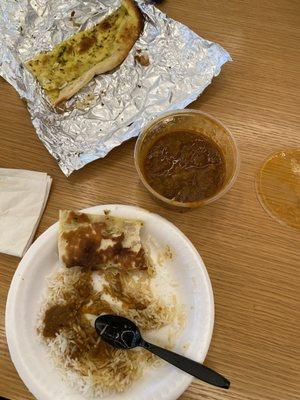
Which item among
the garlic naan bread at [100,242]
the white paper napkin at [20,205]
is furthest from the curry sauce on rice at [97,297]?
the white paper napkin at [20,205]

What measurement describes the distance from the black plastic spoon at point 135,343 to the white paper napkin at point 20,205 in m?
0.27

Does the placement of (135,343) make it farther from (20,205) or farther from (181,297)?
(20,205)

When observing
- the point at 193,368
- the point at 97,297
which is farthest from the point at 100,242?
the point at 193,368

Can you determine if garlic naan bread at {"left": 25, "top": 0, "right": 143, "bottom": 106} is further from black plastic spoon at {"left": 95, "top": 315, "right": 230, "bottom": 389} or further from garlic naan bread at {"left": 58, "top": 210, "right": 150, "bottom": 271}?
black plastic spoon at {"left": 95, "top": 315, "right": 230, "bottom": 389}

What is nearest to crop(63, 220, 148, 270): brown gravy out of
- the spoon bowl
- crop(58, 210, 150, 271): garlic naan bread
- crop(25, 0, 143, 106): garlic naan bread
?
crop(58, 210, 150, 271): garlic naan bread

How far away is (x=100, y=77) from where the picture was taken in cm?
121

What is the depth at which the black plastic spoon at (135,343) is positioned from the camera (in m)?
0.78

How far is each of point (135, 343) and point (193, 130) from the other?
0.55 m

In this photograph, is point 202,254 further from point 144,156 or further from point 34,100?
point 34,100

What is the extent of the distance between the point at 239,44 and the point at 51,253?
87 centimetres

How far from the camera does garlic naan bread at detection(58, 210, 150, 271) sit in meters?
0.89

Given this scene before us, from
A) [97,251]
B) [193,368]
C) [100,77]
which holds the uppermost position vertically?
[100,77]

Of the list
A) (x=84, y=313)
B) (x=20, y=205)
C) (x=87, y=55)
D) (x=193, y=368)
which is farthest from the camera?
(x=87, y=55)

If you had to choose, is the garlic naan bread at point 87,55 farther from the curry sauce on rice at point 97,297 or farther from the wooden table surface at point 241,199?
the curry sauce on rice at point 97,297
